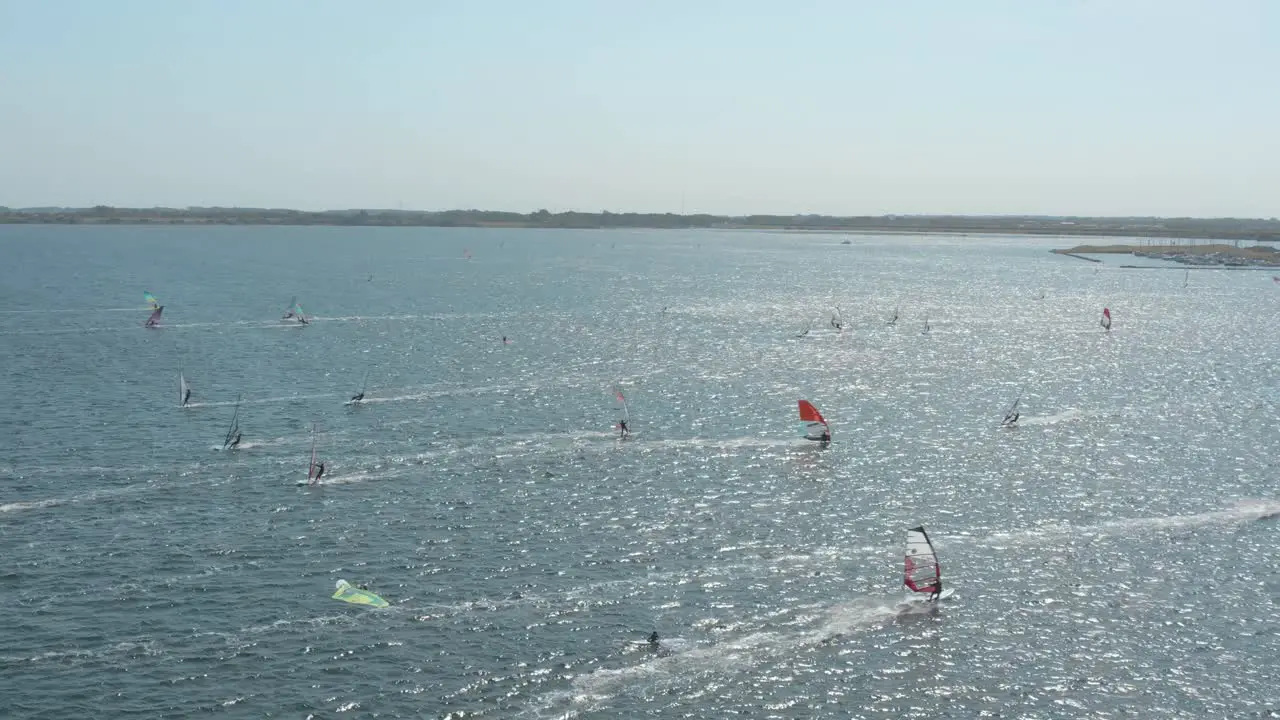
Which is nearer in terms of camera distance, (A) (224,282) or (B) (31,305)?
(B) (31,305)

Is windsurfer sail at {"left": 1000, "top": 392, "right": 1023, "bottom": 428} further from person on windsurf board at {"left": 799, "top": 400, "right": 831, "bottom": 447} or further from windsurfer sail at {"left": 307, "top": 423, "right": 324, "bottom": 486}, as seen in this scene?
windsurfer sail at {"left": 307, "top": 423, "right": 324, "bottom": 486}

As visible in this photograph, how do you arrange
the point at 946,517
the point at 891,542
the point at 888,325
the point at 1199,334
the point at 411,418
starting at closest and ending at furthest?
the point at 891,542 < the point at 946,517 < the point at 411,418 < the point at 1199,334 < the point at 888,325

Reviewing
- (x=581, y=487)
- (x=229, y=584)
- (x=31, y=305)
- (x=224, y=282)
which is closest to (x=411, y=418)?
(x=581, y=487)

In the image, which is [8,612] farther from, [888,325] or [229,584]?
[888,325]

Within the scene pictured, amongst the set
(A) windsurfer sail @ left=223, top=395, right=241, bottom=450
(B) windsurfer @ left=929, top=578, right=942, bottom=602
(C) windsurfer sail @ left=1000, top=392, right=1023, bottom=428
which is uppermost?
(A) windsurfer sail @ left=223, top=395, right=241, bottom=450

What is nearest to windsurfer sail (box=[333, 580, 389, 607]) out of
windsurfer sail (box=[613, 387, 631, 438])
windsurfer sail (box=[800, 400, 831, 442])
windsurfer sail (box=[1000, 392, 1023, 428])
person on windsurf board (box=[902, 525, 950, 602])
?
person on windsurf board (box=[902, 525, 950, 602])

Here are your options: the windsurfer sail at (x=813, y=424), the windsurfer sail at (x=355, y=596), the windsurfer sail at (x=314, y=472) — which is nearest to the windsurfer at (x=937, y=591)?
the windsurfer sail at (x=355, y=596)
